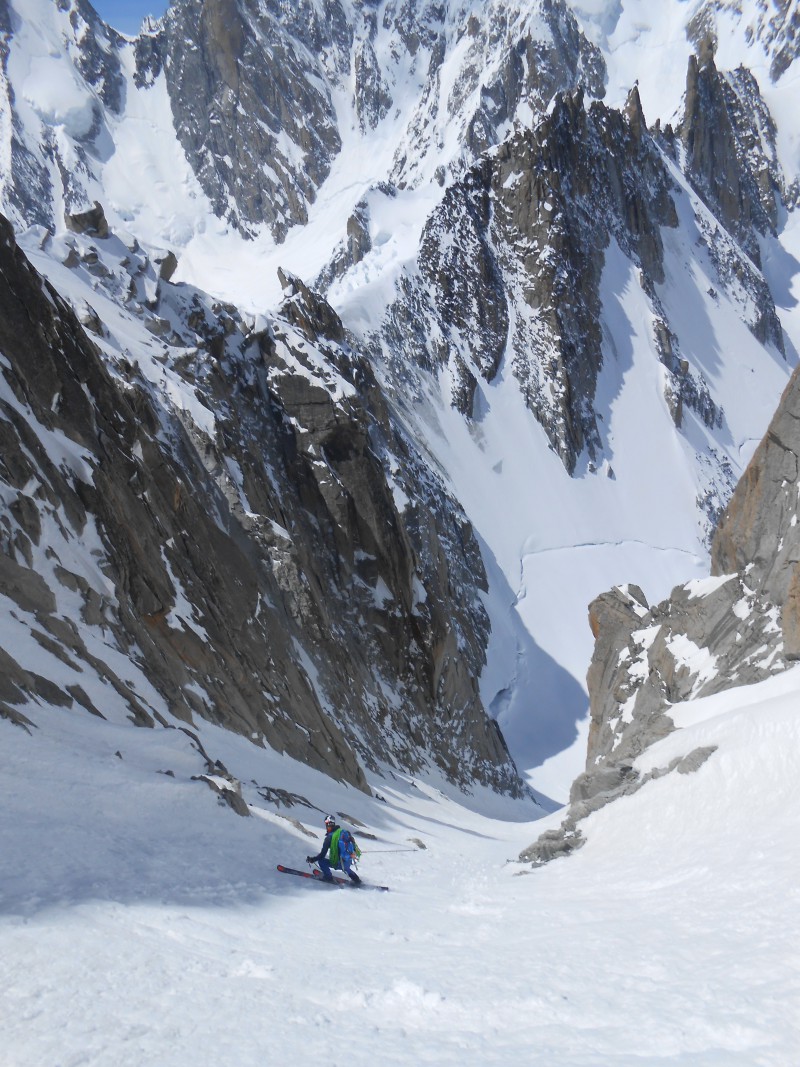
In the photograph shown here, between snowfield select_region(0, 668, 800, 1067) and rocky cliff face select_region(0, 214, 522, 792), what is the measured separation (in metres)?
2.71

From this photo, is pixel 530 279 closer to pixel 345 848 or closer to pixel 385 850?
pixel 385 850

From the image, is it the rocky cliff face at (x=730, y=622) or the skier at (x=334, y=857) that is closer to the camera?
the skier at (x=334, y=857)

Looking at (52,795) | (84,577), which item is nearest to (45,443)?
(84,577)

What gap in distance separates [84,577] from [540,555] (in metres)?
51.1

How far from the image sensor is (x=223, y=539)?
28.3 m

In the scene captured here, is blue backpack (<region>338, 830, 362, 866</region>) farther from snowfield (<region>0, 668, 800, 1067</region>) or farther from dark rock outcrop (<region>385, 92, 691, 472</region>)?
dark rock outcrop (<region>385, 92, 691, 472</region>)

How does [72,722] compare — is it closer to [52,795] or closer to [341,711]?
[52,795]

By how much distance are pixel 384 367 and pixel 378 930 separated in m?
61.3

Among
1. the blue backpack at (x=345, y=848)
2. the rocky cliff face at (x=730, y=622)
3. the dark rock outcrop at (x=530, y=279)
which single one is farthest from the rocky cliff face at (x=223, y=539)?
the dark rock outcrop at (x=530, y=279)

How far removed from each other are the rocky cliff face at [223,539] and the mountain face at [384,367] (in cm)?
14

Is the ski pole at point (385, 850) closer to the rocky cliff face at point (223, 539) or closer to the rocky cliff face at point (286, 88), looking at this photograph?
the rocky cliff face at point (223, 539)

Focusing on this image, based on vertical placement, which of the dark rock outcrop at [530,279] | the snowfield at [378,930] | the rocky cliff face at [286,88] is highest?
the rocky cliff face at [286,88]

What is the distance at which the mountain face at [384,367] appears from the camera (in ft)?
72.4

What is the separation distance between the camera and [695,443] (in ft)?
273
